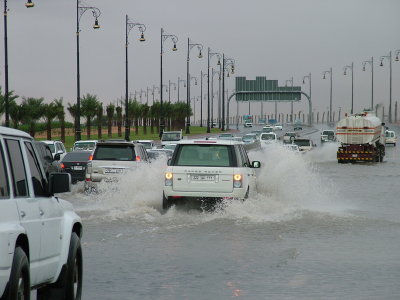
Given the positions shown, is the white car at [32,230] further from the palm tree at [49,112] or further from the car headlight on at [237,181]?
the palm tree at [49,112]

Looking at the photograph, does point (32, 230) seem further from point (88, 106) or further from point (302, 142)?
point (88, 106)

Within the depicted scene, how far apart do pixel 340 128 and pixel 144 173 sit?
36956 millimetres

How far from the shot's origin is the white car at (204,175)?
2111 cm

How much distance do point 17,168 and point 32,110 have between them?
83.4m

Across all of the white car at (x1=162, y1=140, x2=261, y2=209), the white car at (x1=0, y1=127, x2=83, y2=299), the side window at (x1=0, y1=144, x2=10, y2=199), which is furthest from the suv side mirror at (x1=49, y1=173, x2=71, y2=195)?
the white car at (x1=162, y1=140, x2=261, y2=209)

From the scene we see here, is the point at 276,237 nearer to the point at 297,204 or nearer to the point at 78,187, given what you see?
the point at 297,204

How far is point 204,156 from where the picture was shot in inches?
849

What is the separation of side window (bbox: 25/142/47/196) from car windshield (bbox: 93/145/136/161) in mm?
19594

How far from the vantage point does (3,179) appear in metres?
7.35

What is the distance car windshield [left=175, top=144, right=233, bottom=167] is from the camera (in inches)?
843

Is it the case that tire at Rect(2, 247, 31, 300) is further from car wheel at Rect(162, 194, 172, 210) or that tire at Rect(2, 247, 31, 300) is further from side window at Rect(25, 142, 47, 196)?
car wheel at Rect(162, 194, 172, 210)

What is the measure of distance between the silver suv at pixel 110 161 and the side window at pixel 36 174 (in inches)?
750

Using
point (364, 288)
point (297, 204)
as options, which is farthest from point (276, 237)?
point (297, 204)

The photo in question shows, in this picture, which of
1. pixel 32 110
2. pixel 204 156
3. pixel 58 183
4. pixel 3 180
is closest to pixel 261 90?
pixel 32 110
